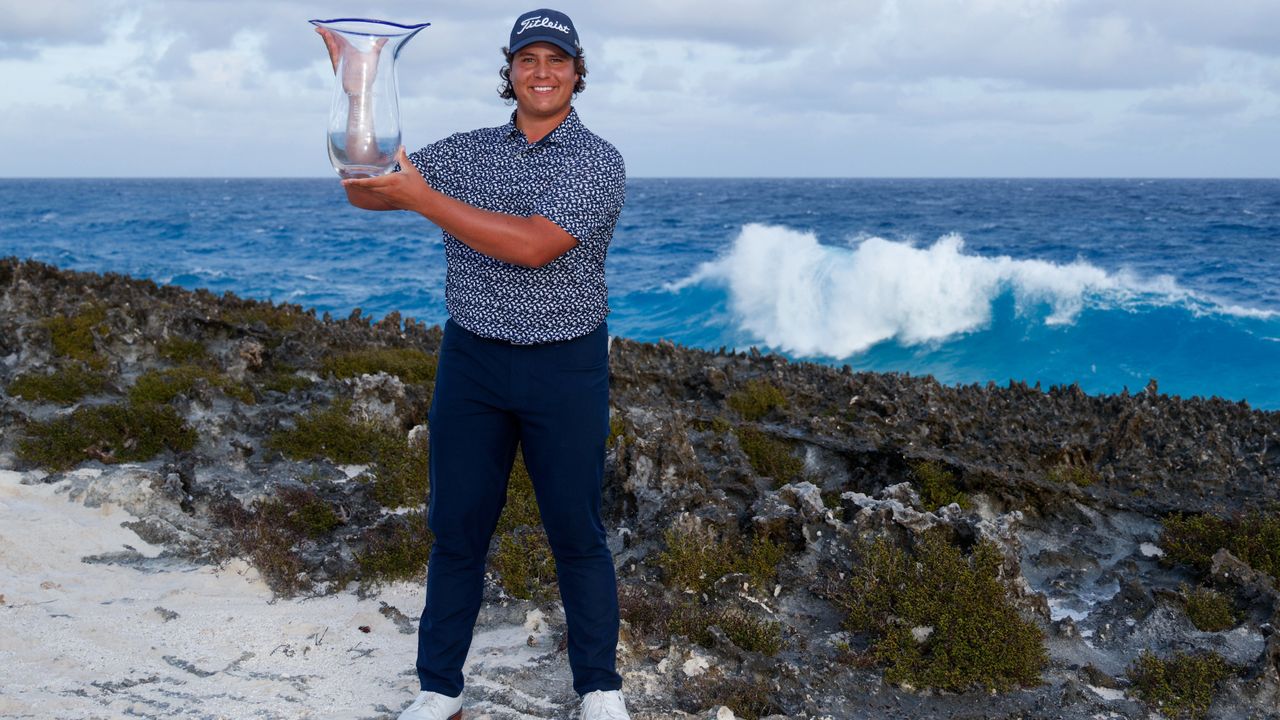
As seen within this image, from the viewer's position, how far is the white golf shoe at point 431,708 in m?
3.51

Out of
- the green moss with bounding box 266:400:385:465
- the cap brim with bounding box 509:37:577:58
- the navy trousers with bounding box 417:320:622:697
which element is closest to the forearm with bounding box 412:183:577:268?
the navy trousers with bounding box 417:320:622:697

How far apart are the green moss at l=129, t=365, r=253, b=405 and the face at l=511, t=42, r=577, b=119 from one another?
510 cm

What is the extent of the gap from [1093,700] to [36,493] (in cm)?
588

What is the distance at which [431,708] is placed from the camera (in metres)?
3.53

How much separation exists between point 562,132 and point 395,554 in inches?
110

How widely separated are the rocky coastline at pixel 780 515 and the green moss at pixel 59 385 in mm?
30

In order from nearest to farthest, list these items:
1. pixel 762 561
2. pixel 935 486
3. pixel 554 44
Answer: pixel 554 44, pixel 762 561, pixel 935 486

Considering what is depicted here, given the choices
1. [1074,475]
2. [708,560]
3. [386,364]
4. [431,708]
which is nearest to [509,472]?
[431,708]

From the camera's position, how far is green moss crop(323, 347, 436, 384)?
8055 mm

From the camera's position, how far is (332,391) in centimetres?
777

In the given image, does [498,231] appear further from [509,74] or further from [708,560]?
[708,560]

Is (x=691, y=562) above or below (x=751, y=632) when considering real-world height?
above

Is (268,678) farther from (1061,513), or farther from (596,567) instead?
(1061,513)

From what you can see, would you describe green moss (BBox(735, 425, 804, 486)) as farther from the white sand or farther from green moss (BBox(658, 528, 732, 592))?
the white sand
